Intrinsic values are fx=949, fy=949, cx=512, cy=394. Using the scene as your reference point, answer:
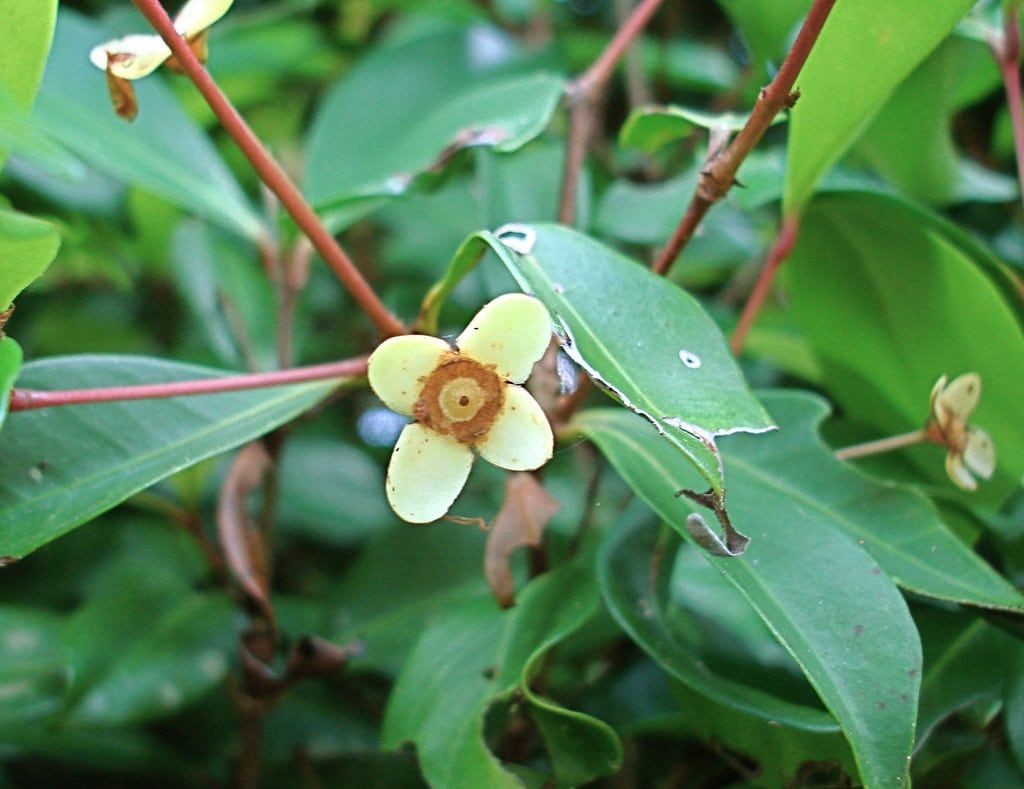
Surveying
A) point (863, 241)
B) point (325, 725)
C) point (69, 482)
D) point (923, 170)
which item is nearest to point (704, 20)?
point (923, 170)

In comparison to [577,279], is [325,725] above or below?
below

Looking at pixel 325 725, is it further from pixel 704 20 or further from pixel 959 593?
pixel 704 20

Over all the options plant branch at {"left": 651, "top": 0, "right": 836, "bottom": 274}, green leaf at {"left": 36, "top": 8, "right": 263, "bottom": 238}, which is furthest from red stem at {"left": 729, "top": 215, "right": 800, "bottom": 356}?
green leaf at {"left": 36, "top": 8, "right": 263, "bottom": 238}

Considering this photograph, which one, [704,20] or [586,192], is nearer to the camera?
[586,192]

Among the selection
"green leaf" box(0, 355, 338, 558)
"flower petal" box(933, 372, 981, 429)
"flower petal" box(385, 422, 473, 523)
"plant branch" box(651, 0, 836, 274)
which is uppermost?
"plant branch" box(651, 0, 836, 274)

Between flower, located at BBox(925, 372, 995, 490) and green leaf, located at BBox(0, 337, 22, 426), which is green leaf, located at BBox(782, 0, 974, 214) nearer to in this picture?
flower, located at BBox(925, 372, 995, 490)

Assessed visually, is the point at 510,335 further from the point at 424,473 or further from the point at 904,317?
the point at 904,317
